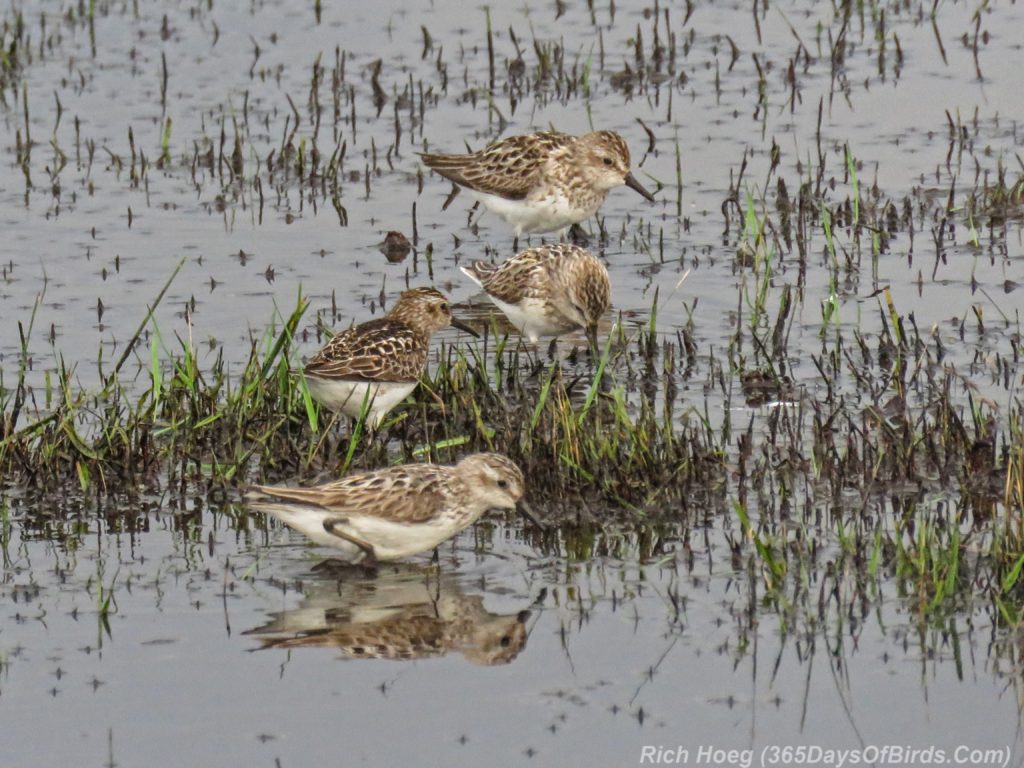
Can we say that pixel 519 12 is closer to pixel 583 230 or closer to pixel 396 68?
pixel 396 68

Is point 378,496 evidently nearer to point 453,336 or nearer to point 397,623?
point 397,623

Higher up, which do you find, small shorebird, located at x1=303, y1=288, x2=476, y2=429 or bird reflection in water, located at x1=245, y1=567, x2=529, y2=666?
small shorebird, located at x1=303, y1=288, x2=476, y2=429

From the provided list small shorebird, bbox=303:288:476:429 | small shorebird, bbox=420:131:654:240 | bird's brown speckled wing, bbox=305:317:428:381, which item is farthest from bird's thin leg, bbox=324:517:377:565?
small shorebird, bbox=420:131:654:240

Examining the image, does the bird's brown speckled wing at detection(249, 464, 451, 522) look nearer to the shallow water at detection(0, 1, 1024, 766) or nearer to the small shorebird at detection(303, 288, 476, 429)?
the shallow water at detection(0, 1, 1024, 766)

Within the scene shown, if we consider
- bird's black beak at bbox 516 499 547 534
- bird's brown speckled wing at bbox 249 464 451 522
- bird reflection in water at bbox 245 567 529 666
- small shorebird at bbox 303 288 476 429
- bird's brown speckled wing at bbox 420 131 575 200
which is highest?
bird's brown speckled wing at bbox 420 131 575 200

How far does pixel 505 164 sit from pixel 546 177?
0.54 meters

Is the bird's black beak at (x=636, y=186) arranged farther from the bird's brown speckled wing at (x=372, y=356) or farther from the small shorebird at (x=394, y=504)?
the small shorebird at (x=394, y=504)

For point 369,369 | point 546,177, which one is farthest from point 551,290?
point 369,369

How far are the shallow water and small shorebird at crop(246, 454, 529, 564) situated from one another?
186 mm

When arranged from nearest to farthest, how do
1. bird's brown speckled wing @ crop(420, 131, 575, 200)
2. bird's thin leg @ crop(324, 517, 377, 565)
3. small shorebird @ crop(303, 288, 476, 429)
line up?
bird's thin leg @ crop(324, 517, 377, 565) → small shorebird @ crop(303, 288, 476, 429) → bird's brown speckled wing @ crop(420, 131, 575, 200)

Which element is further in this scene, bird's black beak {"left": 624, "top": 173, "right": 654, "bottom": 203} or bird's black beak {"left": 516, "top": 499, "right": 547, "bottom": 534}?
bird's black beak {"left": 624, "top": 173, "right": 654, "bottom": 203}

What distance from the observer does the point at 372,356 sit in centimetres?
984

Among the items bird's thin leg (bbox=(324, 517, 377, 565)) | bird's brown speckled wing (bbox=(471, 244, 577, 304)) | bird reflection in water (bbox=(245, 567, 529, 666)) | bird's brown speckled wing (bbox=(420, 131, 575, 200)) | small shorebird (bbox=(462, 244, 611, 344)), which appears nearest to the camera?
bird reflection in water (bbox=(245, 567, 529, 666))

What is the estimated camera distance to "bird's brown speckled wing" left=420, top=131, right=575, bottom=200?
1409cm
